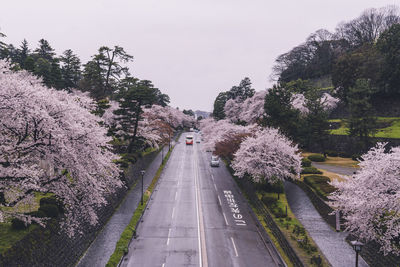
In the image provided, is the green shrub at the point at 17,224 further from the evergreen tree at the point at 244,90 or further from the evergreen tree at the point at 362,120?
the evergreen tree at the point at 244,90

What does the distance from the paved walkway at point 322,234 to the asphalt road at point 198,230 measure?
3661 mm

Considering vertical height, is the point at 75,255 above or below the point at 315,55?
below

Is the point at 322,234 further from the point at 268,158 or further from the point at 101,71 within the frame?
the point at 101,71

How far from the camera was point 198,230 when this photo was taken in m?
22.8

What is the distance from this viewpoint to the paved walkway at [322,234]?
1816 centimetres

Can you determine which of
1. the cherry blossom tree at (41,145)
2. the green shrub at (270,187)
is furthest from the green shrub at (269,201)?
the cherry blossom tree at (41,145)

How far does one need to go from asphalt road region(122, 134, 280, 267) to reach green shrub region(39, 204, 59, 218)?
518 cm

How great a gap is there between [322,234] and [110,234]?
16.6m

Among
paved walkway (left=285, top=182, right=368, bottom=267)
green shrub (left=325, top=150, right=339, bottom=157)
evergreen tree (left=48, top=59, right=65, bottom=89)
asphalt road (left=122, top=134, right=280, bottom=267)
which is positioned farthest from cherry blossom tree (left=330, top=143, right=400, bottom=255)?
evergreen tree (left=48, top=59, right=65, bottom=89)

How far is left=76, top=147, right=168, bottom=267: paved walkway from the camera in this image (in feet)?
59.7

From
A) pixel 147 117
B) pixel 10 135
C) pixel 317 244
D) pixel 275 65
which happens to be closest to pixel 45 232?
pixel 10 135

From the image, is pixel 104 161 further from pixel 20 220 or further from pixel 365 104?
pixel 365 104

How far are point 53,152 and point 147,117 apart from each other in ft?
123

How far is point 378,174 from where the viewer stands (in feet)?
48.1
